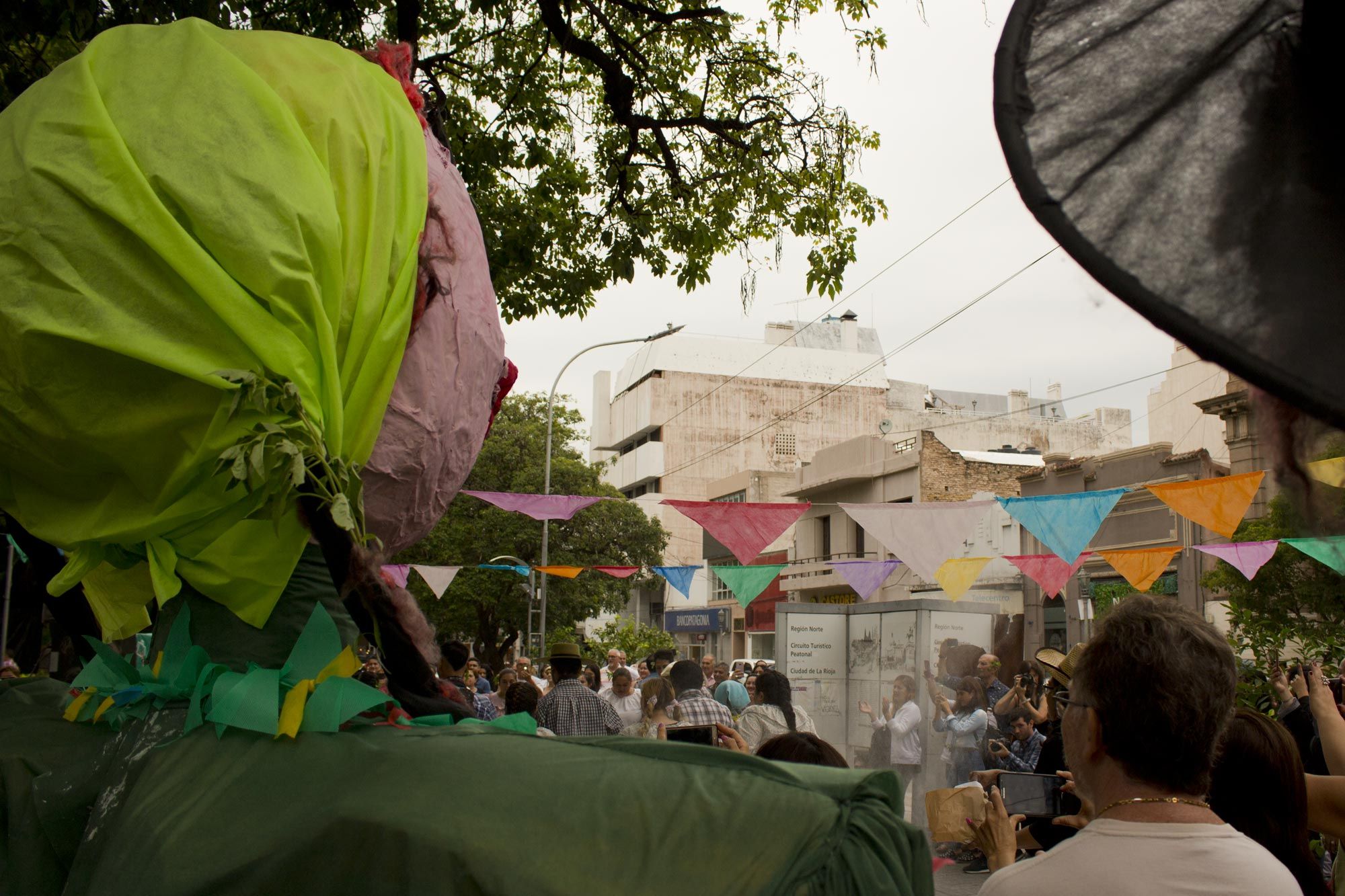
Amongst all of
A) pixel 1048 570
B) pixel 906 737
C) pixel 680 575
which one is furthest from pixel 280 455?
pixel 680 575

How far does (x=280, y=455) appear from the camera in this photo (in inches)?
40.4

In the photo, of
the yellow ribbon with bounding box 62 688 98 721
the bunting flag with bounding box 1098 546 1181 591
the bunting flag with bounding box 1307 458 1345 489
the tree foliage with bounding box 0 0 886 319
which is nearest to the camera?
the bunting flag with bounding box 1307 458 1345 489

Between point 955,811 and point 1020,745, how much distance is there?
728 centimetres

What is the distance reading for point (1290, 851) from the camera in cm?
257

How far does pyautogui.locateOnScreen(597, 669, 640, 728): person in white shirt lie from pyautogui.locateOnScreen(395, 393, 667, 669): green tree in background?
1873 cm

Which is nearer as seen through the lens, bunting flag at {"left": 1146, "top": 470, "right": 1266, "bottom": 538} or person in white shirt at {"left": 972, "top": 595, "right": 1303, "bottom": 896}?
person in white shirt at {"left": 972, "top": 595, "right": 1303, "bottom": 896}

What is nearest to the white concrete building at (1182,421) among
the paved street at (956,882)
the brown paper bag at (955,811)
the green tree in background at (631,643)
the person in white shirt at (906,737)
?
the green tree in background at (631,643)

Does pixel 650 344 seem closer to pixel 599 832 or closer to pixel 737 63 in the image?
pixel 737 63

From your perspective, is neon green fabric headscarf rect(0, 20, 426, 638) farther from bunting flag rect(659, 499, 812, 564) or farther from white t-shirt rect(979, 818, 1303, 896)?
bunting flag rect(659, 499, 812, 564)

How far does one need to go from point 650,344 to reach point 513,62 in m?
42.0

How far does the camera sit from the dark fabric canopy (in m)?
0.55

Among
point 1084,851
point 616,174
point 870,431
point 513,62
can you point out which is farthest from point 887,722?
point 870,431

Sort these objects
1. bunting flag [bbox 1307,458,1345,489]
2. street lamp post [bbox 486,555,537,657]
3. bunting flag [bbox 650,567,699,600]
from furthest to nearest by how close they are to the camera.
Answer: street lamp post [bbox 486,555,537,657]
bunting flag [bbox 650,567,699,600]
bunting flag [bbox 1307,458,1345,489]

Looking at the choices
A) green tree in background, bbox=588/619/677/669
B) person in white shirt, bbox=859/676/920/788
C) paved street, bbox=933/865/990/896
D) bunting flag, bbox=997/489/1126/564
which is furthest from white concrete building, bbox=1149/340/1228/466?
paved street, bbox=933/865/990/896
